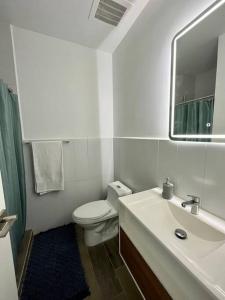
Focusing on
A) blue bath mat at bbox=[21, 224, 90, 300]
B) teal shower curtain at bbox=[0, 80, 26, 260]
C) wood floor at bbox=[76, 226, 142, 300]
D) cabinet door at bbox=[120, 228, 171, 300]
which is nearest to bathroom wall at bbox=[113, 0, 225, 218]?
cabinet door at bbox=[120, 228, 171, 300]

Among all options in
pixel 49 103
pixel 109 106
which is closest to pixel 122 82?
pixel 109 106

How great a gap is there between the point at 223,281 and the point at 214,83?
93 centimetres

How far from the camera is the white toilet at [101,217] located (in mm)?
1456

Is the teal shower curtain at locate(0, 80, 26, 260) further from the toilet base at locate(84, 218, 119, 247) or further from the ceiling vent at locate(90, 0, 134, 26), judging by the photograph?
the ceiling vent at locate(90, 0, 134, 26)

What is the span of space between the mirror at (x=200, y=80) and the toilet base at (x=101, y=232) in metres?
1.25

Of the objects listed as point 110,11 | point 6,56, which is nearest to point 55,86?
point 6,56

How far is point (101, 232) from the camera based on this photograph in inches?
63.4

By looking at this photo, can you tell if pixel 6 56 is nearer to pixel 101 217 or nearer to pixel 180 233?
pixel 101 217

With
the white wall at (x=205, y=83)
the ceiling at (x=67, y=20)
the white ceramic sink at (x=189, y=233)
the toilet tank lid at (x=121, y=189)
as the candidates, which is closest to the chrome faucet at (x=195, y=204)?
the white ceramic sink at (x=189, y=233)

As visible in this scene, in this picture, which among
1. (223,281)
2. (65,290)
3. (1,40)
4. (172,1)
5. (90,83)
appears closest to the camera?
(223,281)

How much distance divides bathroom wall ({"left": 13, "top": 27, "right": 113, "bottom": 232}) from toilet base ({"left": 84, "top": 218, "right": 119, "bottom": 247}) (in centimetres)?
48

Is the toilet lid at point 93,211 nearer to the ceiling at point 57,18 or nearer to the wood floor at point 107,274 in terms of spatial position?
the wood floor at point 107,274

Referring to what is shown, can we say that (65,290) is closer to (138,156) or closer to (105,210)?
(105,210)

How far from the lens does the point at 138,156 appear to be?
1.46 metres
